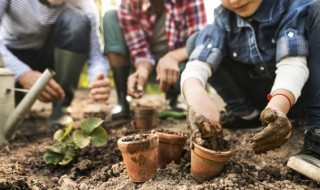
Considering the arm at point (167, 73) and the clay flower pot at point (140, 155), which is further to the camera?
the arm at point (167, 73)

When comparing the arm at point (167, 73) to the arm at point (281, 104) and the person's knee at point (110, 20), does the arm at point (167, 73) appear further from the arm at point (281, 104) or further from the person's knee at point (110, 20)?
the arm at point (281, 104)

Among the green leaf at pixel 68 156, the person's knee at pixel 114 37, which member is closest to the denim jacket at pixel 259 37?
the green leaf at pixel 68 156

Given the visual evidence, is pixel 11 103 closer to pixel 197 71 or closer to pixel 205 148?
pixel 197 71

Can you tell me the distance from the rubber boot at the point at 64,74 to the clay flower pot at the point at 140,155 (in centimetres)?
154

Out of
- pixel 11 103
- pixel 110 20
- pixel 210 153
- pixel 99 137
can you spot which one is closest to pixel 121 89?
pixel 110 20

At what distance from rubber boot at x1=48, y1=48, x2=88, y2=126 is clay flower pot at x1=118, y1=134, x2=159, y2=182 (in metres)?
1.54

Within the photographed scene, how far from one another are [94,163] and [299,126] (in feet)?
4.98

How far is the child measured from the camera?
1.55 metres

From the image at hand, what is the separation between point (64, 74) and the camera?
116 inches

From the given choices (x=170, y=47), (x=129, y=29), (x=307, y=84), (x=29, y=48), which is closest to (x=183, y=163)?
(x=307, y=84)

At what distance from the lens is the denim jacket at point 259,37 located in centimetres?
181

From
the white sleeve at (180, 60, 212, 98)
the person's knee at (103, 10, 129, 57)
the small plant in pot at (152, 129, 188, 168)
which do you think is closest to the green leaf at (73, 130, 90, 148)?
the small plant in pot at (152, 129, 188, 168)

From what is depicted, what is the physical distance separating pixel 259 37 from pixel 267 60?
135mm

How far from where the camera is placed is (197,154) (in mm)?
1437
